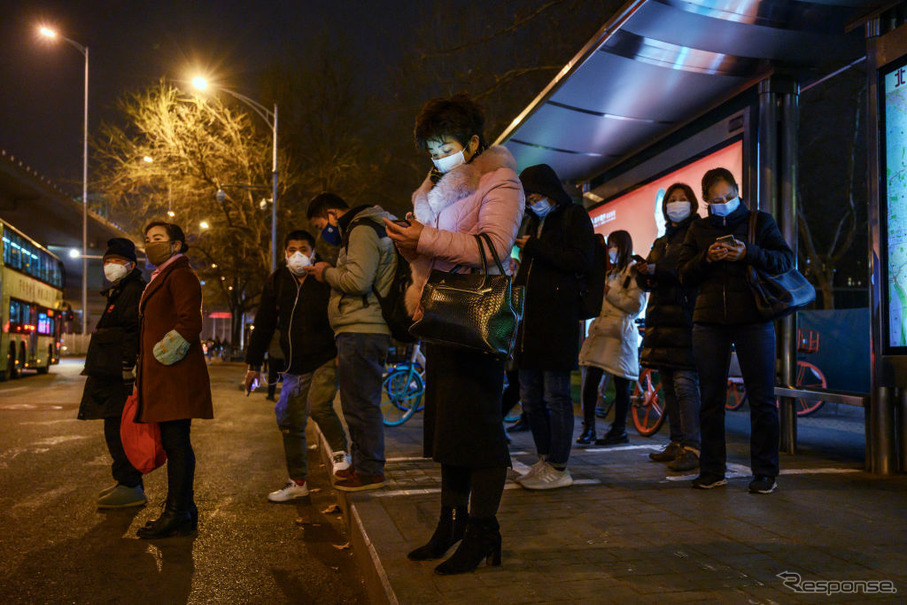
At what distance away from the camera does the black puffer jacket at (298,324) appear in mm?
5105

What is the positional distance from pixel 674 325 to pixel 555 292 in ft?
5.26

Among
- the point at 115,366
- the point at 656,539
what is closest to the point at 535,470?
the point at 656,539

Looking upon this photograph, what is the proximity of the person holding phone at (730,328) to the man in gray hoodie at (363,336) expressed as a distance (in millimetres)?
2018

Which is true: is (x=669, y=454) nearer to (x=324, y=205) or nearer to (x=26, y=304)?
(x=324, y=205)

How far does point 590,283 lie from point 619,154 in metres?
5.56

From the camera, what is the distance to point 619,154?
9.82 meters

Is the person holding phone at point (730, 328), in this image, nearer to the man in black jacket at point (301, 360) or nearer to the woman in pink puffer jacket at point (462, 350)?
the woman in pink puffer jacket at point (462, 350)

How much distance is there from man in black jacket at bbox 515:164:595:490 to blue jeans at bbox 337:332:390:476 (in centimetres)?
95

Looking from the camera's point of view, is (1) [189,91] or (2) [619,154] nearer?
(2) [619,154]

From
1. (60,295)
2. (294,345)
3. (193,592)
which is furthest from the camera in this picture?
(60,295)

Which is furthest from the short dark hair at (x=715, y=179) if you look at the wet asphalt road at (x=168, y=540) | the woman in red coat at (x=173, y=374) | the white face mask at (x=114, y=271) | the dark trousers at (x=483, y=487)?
the white face mask at (x=114, y=271)

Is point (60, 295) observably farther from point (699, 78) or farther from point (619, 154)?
point (699, 78)

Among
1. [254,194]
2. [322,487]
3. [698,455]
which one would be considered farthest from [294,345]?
[254,194]

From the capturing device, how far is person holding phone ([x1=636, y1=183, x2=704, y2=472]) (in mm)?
5555
